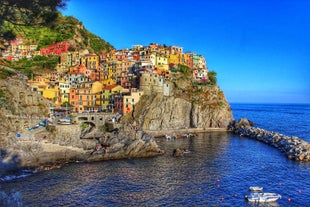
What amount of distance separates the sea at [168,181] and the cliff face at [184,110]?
84.8 feet

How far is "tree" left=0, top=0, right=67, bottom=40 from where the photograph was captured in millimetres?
19905

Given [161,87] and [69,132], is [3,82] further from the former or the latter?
[161,87]

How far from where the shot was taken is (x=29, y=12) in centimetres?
2092

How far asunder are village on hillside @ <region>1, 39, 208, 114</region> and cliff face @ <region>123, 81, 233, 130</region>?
177 inches

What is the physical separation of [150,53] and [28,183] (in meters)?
78.4

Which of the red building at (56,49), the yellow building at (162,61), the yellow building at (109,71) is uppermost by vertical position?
the red building at (56,49)

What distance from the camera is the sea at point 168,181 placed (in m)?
33.6

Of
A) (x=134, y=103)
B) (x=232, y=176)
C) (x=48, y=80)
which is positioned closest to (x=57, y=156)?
(x=232, y=176)

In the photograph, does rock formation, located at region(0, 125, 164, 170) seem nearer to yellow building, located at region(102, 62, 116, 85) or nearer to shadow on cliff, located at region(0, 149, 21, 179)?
shadow on cliff, located at region(0, 149, 21, 179)

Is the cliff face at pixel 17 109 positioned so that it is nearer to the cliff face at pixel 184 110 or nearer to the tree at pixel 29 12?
the cliff face at pixel 184 110

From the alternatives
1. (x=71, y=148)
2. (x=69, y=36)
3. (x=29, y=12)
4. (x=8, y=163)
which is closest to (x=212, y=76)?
(x=69, y=36)

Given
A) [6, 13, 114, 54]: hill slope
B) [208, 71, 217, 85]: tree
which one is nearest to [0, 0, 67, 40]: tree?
[208, 71, 217, 85]: tree

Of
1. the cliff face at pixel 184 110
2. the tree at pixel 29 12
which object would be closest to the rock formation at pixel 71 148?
the cliff face at pixel 184 110

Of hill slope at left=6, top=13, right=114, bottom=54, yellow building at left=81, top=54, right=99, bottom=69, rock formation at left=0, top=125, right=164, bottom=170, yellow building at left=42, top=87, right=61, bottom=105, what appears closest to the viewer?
rock formation at left=0, top=125, right=164, bottom=170
